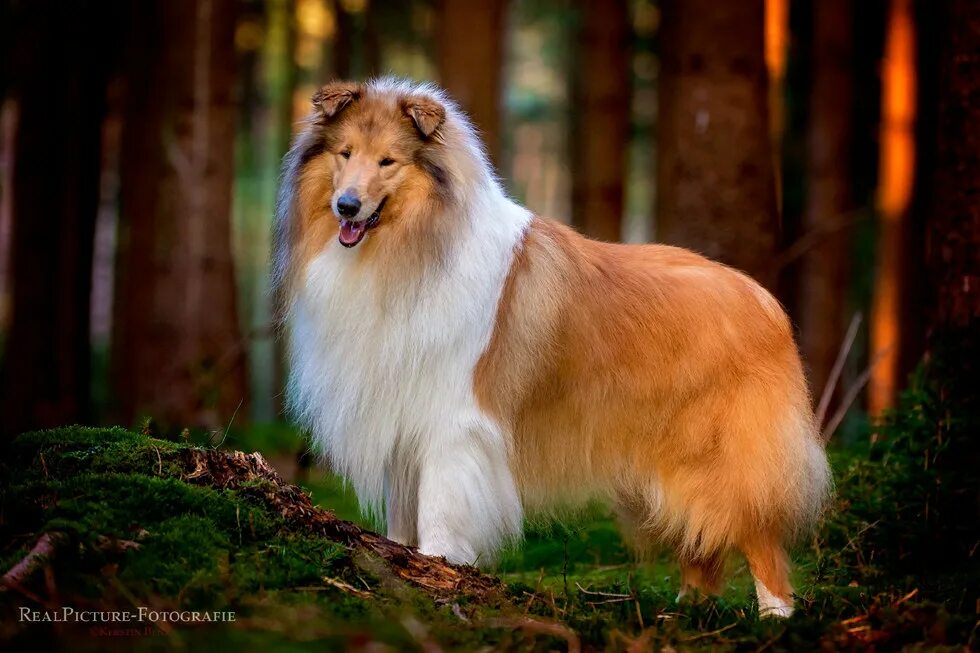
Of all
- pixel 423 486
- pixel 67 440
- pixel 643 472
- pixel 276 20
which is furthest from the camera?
pixel 276 20

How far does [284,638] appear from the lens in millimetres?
3535

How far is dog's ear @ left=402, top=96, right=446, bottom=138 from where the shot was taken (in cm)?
568

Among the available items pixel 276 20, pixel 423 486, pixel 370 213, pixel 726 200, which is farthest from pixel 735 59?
pixel 276 20

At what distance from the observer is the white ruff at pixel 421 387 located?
5.54 m

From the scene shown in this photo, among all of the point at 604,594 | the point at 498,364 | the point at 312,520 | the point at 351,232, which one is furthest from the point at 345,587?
the point at 351,232

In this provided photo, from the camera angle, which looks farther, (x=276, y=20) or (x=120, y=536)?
(x=276, y=20)

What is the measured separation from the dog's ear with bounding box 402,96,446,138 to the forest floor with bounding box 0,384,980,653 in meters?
1.91

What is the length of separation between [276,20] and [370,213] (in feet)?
50.5

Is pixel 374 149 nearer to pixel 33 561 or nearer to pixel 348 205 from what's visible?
pixel 348 205

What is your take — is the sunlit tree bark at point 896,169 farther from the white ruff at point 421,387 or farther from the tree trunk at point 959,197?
Result: the white ruff at point 421,387

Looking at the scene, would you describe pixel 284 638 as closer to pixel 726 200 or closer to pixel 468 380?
pixel 468 380

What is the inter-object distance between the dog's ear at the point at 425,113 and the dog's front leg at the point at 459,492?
1454mm

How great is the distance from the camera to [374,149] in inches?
223

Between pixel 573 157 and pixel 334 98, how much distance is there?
11.2 m
